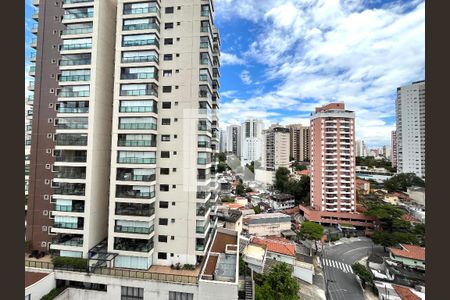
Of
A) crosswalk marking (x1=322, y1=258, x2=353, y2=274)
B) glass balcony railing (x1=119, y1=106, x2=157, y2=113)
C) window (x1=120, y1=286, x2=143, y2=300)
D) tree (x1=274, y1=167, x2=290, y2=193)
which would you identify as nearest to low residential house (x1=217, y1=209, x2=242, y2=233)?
crosswalk marking (x1=322, y1=258, x2=353, y2=274)

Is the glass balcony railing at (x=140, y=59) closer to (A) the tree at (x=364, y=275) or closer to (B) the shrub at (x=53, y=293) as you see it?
(B) the shrub at (x=53, y=293)

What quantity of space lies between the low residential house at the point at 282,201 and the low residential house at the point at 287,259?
38.8 feet

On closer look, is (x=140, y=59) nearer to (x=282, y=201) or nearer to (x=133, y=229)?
(x=133, y=229)

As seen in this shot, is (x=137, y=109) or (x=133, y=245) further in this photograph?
(x=137, y=109)

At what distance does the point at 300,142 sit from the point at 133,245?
41.9 metres

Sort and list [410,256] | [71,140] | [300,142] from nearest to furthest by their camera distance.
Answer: [71,140] < [410,256] < [300,142]

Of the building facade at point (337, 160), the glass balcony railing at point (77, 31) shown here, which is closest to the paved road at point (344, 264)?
the building facade at point (337, 160)

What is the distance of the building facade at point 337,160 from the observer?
2180cm

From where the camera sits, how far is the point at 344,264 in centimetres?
1501

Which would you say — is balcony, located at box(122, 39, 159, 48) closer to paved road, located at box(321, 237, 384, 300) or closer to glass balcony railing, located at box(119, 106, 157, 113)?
glass balcony railing, located at box(119, 106, 157, 113)

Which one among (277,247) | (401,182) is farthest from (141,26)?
(401,182)

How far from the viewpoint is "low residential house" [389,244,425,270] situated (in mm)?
13653

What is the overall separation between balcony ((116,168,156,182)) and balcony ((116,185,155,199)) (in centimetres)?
35

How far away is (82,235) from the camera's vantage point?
895 cm
